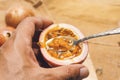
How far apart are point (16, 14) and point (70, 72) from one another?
778mm

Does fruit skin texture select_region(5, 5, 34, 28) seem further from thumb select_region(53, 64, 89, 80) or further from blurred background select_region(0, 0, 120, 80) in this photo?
thumb select_region(53, 64, 89, 80)

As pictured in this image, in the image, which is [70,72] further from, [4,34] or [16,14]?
[16,14]

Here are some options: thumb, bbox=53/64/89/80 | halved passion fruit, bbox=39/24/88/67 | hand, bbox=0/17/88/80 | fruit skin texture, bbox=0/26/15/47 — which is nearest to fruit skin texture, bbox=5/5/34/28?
fruit skin texture, bbox=0/26/15/47

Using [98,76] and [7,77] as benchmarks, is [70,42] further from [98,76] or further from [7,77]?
[98,76]

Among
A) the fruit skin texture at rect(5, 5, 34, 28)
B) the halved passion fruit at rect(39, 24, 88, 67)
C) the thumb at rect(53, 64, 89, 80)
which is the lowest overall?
the thumb at rect(53, 64, 89, 80)

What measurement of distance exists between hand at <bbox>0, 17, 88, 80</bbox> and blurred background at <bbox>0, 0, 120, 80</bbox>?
67 centimetres

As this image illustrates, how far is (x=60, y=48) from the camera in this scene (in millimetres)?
1031

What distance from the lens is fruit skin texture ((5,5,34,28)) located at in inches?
60.4

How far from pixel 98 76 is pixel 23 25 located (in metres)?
0.68

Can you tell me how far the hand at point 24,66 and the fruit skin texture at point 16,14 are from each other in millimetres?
602

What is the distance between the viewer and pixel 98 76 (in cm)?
149

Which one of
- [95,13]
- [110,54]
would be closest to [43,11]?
[95,13]

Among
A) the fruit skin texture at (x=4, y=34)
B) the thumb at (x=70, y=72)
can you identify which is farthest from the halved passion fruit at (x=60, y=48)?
the fruit skin texture at (x=4, y=34)

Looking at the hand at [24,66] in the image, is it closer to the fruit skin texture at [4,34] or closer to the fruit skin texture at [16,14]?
the fruit skin texture at [4,34]
